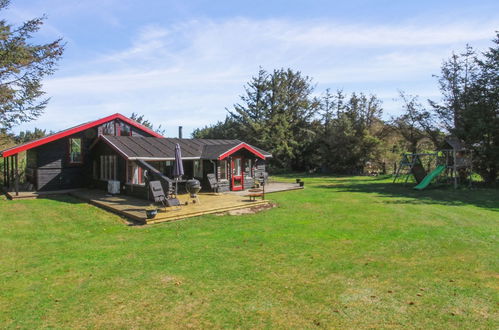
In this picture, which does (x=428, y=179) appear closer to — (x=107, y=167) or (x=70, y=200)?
(x=107, y=167)

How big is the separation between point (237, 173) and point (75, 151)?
999 cm

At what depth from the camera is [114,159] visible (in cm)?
1706

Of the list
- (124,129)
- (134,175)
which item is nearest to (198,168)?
(134,175)

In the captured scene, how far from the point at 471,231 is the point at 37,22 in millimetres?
25564

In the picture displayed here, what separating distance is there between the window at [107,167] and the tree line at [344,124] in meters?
19.0

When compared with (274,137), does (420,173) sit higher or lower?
lower

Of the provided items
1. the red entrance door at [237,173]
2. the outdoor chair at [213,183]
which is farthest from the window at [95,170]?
the red entrance door at [237,173]

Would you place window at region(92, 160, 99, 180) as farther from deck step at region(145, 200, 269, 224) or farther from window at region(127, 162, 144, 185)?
deck step at region(145, 200, 269, 224)

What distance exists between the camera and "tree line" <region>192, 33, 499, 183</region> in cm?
2373

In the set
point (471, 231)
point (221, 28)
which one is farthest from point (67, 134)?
point (471, 231)

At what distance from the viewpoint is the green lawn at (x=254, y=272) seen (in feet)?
15.1

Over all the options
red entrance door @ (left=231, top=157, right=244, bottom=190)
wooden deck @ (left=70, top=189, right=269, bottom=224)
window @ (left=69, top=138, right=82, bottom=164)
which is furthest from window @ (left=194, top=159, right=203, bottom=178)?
window @ (left=69, top=138, right=82, bottom=164)

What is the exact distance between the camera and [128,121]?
20.6 meters

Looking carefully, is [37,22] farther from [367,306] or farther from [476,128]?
[476,128]
